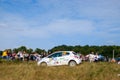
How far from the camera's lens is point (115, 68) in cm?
2231

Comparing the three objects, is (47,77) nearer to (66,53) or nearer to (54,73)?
(54,73)

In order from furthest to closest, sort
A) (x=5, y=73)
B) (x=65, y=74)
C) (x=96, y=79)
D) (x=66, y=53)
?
(x=66, y=53), (x=5, y=73), (x=65, y=74), (x=96, y=79)

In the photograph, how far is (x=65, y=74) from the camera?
20453 mm

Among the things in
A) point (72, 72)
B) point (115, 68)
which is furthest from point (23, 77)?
point (115, 68)

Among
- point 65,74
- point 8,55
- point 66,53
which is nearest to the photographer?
point 65,74

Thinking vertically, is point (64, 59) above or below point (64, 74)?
above

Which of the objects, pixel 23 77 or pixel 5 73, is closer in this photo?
pixel 23 77

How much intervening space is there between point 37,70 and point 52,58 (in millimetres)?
6669

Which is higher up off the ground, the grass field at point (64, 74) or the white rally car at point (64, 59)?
the white rally car at point (64, 59)

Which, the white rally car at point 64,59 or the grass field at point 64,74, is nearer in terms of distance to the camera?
the grass field at point 64,74

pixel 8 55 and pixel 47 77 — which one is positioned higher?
pixel 8 55

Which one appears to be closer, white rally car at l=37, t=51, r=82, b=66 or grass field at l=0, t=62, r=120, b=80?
grass field at l=0, t=62, r=120, b=80

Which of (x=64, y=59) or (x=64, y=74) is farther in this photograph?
(x=64, y=59)

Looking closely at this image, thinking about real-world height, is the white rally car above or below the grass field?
above
